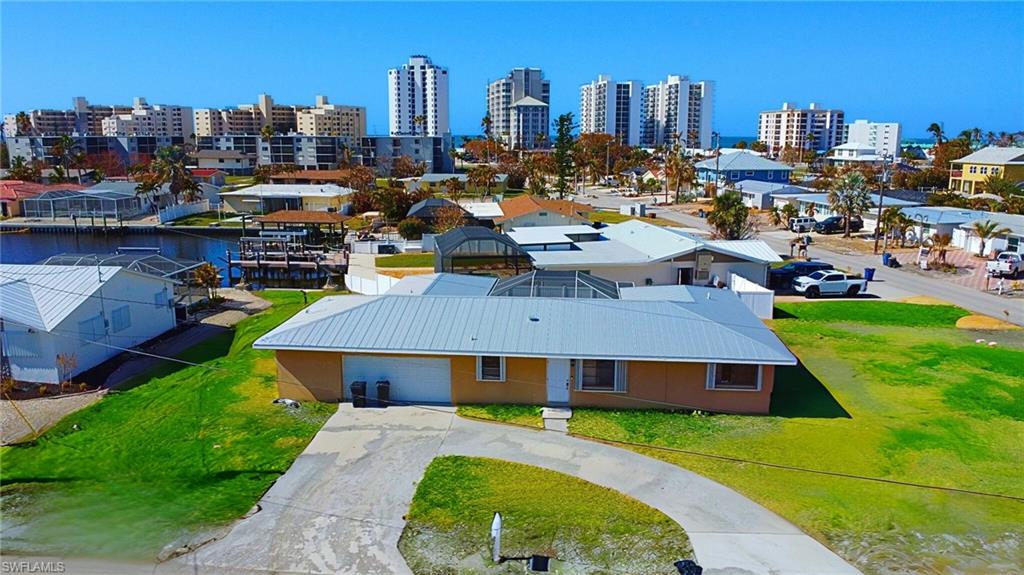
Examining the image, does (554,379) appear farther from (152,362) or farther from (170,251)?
(170,251)

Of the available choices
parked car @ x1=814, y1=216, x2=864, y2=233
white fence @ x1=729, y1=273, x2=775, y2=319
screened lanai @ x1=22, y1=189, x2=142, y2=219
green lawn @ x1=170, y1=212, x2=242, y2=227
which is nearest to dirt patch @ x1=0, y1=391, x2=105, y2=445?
white fence @ x1=729, y1=273, x2=775, y2=319

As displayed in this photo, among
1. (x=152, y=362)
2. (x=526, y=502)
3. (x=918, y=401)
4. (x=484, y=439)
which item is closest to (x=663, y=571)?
(x=526, y=502)

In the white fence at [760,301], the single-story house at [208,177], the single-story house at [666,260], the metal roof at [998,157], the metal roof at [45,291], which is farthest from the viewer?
the single-story house at [208,177]

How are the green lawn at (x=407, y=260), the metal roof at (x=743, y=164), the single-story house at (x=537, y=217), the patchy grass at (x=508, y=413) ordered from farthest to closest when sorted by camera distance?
1. the metal roof at (x=743, y=164)
2. the single-story house at (x=537, y=217)
3. the green lawn at (x=407, y=260)
4. the patchy grass at (x=508, y=413)

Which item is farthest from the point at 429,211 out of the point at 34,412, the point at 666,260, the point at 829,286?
the point at 34,412

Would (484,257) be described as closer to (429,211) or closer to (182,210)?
(429,211)

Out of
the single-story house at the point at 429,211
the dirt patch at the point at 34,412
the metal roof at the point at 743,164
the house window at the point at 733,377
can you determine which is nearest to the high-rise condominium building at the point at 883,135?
the metal roof at the point at 743,164

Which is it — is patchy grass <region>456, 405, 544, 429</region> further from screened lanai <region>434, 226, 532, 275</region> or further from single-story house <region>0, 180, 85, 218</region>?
single-story house <region>0, 180, 85, 218</region>

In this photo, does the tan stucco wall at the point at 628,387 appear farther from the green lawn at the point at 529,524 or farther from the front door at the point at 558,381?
the green lawn at the point at 529,524
